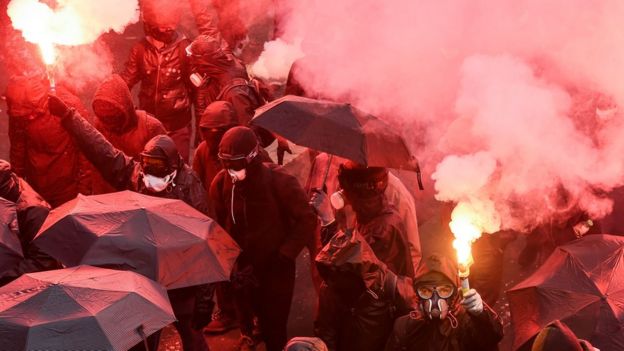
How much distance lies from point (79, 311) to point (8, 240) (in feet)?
4.17

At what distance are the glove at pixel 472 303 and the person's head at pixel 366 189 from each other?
1.24m

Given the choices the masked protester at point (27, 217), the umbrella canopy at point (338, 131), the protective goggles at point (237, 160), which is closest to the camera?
the masked protester at point (27, 217)

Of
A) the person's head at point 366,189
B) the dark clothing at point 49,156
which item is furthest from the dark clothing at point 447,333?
the dark clothing at point 49,156

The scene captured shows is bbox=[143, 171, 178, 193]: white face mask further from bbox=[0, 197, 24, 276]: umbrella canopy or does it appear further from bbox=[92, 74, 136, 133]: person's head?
bbox=[92, 74, 136, 133]: person's head

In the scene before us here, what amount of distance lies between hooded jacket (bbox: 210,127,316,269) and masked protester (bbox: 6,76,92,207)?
1709 mm

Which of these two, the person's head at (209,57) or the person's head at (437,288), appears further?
the person's head at (209,57)

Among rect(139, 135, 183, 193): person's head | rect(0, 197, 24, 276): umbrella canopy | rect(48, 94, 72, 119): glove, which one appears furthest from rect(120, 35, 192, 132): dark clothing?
rect(0, 197, 24, 276): umbrella canopy

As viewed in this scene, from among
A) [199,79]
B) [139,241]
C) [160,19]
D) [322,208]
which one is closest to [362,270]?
[322,208]

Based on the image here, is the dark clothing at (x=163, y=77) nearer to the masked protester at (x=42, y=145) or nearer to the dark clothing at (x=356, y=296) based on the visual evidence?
the masked protester at (x=42, y=145)

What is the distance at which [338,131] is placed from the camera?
5410 millimetres

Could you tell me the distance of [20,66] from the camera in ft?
23.3

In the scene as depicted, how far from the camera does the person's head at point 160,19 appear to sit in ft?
26.6

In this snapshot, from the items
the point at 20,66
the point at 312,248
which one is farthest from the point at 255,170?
the point at 20,66

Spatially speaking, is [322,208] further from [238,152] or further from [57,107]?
[57,107]
